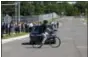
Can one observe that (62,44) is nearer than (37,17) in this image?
No

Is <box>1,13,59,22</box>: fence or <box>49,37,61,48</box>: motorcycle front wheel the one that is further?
<box>49,37,61,48</box>: motorcycle front wheel

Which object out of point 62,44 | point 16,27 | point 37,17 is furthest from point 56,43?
point 16,27

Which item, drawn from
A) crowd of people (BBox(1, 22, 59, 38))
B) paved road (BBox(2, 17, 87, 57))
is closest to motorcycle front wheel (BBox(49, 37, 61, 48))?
paved road (BBox(2, 17, 87, 57))

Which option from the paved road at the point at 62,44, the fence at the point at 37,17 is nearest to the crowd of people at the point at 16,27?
the fence at the point at 37,17

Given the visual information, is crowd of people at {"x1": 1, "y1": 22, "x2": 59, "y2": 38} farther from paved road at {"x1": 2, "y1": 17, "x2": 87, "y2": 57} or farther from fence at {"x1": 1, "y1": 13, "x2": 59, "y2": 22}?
paved road at {"x1": 2, "y1": 17, "x2": 87, "y2": 57}

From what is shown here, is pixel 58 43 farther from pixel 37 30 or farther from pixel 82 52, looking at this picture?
pixel 82 52

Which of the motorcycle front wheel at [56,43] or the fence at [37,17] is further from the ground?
the fence at [37,17]

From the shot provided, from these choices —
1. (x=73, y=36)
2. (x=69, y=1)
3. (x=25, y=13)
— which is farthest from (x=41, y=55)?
(x=69, y=1)

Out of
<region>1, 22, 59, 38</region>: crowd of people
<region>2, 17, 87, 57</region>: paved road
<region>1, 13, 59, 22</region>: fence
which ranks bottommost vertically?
<region>2, 17, 87, 57</region>: paved road

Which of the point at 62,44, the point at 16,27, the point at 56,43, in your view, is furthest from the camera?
the point at 62,44

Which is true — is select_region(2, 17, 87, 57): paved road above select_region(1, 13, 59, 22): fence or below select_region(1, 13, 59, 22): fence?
below

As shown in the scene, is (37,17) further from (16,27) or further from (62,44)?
(62,44)

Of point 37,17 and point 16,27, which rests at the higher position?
point 37,17

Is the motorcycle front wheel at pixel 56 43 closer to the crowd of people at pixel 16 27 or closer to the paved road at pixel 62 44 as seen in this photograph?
the paved road at pixel 62 44
